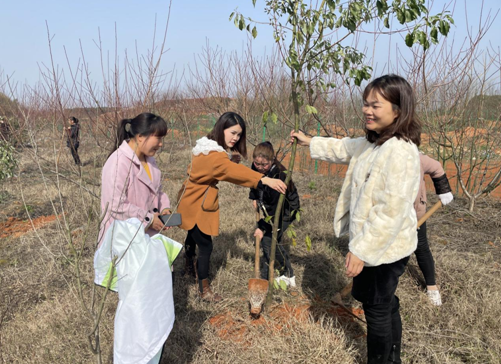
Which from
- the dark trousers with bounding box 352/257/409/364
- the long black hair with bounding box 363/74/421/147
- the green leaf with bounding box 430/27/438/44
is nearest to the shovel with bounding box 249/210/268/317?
the dark trousers with bounding box 352/257/409/364

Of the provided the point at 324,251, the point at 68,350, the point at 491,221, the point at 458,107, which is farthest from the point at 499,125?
the point at 68,350

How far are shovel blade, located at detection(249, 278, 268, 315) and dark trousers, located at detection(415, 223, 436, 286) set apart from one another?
3.89 feet

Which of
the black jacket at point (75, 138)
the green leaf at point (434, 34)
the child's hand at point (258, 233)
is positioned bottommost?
the child's hand at point (258, 233)

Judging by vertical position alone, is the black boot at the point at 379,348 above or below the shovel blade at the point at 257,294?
above

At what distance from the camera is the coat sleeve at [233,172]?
6.92 ft

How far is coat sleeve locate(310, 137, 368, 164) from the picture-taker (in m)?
1.81

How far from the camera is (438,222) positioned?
14.0ft

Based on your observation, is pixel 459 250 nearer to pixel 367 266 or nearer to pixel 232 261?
pixel 232 261

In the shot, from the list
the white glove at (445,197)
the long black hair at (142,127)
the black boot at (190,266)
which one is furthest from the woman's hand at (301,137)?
the black boot at (190,266)

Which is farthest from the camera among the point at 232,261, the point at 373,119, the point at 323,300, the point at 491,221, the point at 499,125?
the point at 499,125

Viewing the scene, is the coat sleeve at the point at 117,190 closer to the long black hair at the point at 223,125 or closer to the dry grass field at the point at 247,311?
the dry grass field at the point at 247,311

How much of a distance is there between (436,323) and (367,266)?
121 cm

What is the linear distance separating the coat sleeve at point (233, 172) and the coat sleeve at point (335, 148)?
40 cm

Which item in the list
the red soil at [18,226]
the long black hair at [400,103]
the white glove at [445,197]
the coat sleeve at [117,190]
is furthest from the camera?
the red soil at [18,226]
